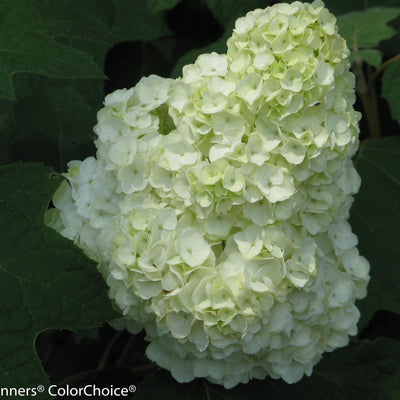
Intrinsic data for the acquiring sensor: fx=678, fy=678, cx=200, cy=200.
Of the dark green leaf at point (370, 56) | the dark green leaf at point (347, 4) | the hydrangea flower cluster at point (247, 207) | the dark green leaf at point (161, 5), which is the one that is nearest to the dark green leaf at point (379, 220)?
the dark green leaf at point (370, 56)

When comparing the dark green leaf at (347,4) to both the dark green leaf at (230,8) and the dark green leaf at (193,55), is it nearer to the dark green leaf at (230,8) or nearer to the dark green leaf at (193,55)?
the dark green leaf at (230,8)

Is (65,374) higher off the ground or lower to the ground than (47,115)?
lower

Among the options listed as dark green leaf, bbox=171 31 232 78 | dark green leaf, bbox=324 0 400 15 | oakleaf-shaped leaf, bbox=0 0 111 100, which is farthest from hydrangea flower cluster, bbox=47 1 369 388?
dark green leaf, bbox=324 0 400 15

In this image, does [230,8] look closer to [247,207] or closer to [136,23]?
[136,23]

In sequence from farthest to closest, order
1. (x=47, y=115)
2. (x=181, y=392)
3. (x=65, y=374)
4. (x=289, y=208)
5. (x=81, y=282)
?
(x=65, y=374) → (x=47, y=115) → (x=181, y=392) → (x=81, y=282) → (x=289, y=208)

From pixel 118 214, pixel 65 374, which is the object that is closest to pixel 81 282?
pixel 118 214

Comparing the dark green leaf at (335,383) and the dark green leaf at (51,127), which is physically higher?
the dark green leaf at (51,127)

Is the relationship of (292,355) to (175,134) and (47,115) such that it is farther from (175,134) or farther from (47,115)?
(47,115)
